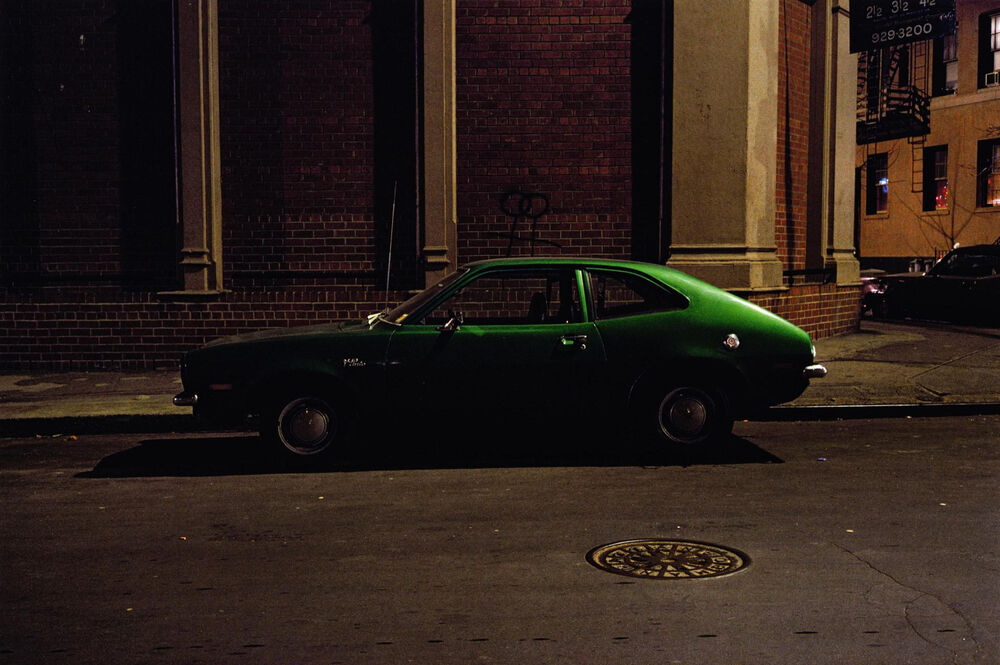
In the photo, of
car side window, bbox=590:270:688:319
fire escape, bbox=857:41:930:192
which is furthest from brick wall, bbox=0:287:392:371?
fire escape, bbox=857:41:930:192

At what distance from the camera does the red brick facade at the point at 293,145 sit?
539 inches

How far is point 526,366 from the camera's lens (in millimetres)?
7715

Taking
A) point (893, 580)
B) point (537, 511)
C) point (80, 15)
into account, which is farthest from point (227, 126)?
point (893, 580)

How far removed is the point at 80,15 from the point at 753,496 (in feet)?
36.1

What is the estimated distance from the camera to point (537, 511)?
20.7ft

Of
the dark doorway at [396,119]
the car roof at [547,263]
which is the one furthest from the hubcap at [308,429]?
the dark doorway at [396,119]

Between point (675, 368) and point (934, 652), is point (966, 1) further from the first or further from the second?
point (934, 652)

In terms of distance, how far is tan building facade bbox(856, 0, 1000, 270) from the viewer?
33.1 m

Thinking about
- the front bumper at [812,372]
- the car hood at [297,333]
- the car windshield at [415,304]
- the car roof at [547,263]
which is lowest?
the front bumper at [812,372]

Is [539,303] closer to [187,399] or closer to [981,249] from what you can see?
[187,399]

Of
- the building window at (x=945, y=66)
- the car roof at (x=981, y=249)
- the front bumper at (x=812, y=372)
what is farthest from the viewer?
the building window at (x=945, y=66)

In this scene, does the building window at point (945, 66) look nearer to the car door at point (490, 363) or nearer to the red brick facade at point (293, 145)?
the red brick facade at point (293, 145)

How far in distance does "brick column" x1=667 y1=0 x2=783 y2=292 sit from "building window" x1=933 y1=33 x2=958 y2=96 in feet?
77.0

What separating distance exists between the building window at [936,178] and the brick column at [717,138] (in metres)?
23.6
